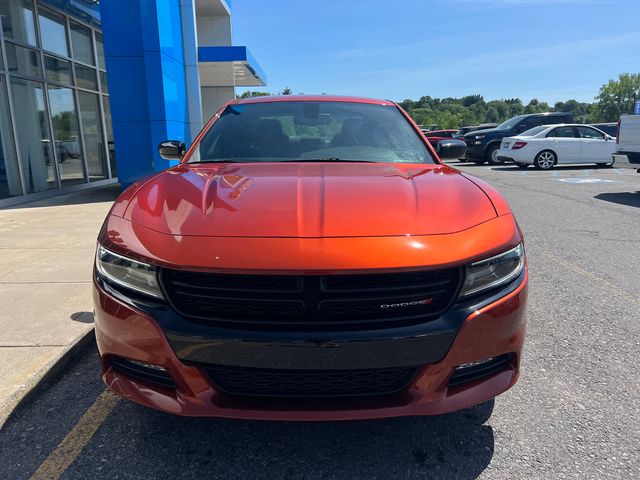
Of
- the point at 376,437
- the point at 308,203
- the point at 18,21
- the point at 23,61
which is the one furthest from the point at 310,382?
the point at 18,21

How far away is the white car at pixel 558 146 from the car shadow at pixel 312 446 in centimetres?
1577

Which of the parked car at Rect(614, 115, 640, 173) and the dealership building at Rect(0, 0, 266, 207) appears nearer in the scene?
the dealership building at Rect(0, 0, 266, 207)

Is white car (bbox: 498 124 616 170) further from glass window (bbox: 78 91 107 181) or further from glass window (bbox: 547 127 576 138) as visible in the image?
glass window (bbox: 78 91 107 181)

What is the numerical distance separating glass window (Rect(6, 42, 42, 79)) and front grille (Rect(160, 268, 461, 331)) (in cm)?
1027

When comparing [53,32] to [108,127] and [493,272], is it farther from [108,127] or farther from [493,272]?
[493,272]

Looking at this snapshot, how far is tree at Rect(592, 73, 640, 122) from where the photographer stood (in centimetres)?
9769

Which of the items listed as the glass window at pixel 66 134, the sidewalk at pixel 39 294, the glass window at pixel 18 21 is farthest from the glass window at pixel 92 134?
the sidewalk at pixel 39 294

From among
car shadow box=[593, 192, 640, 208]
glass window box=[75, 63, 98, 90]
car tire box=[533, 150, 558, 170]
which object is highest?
glass window box=[75, 63, 98, 90]

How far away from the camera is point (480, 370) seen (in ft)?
6.49

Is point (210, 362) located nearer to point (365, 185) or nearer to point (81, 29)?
point (365, 185)

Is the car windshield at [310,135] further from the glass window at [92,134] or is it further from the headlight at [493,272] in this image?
the glass window at [92,134]

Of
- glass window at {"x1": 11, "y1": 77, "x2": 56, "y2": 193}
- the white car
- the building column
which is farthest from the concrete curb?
the white car

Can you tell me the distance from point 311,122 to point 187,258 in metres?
1.98

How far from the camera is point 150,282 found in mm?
1875
